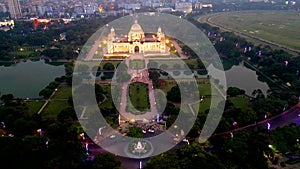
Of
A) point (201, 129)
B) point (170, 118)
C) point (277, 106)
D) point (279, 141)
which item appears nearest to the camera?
point (279, 141)

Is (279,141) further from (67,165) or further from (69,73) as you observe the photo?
(69,73)

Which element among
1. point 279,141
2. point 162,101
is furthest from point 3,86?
point 279,141

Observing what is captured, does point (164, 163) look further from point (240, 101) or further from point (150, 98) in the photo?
point (240, 101)

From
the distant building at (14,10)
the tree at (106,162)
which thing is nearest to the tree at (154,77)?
the tree at (106,162)

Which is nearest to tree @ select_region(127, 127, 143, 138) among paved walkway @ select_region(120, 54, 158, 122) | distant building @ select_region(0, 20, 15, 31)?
paved walkway @ select_region(120, 54, 158, 122)

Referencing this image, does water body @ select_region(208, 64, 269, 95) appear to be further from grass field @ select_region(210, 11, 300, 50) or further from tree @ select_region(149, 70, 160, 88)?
grass field @ select_region(210, 11, 300, 50)

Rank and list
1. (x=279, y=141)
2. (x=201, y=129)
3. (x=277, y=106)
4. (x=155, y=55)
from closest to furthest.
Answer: (x=279, y=141)
(x=201, y=129)
(x=277, y=106)
(x=155, y=55)
